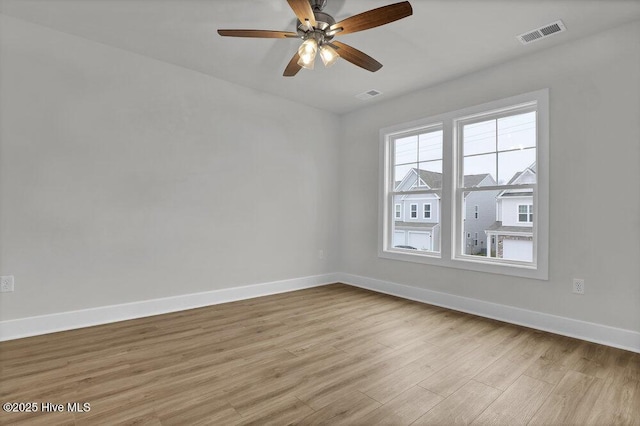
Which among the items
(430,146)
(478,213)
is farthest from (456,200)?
(430,146)

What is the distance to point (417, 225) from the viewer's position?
14.3 ft

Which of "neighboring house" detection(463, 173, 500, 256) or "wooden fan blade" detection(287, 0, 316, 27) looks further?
"neighboring house" detection(463, 173, 500, 256)

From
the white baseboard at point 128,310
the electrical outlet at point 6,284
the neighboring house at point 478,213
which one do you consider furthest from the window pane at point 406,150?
the electrical outlet at point 6,284

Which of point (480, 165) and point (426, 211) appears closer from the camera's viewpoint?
point (480, 165)

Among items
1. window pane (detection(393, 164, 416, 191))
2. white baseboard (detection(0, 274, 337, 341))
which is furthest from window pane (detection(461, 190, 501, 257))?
white baseboard (detection(0, 274, 337, 341))

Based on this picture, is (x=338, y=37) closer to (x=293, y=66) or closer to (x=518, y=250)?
(x=293, y=66)

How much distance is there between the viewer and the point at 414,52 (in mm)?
3240

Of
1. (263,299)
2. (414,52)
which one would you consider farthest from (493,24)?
(263,299)

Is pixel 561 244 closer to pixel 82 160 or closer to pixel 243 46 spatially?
pixel 243 46

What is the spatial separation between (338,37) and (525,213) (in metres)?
2.63

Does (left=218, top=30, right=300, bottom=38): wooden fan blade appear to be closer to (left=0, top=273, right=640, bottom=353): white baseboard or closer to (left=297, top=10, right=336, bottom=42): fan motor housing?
(left=297, top=10, right=336, bottom=42): fan motor housing

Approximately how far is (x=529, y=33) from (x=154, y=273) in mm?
4412

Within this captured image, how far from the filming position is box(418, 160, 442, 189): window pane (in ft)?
13.5

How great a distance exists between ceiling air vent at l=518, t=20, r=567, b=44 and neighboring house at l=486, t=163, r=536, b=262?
46.7 inches
